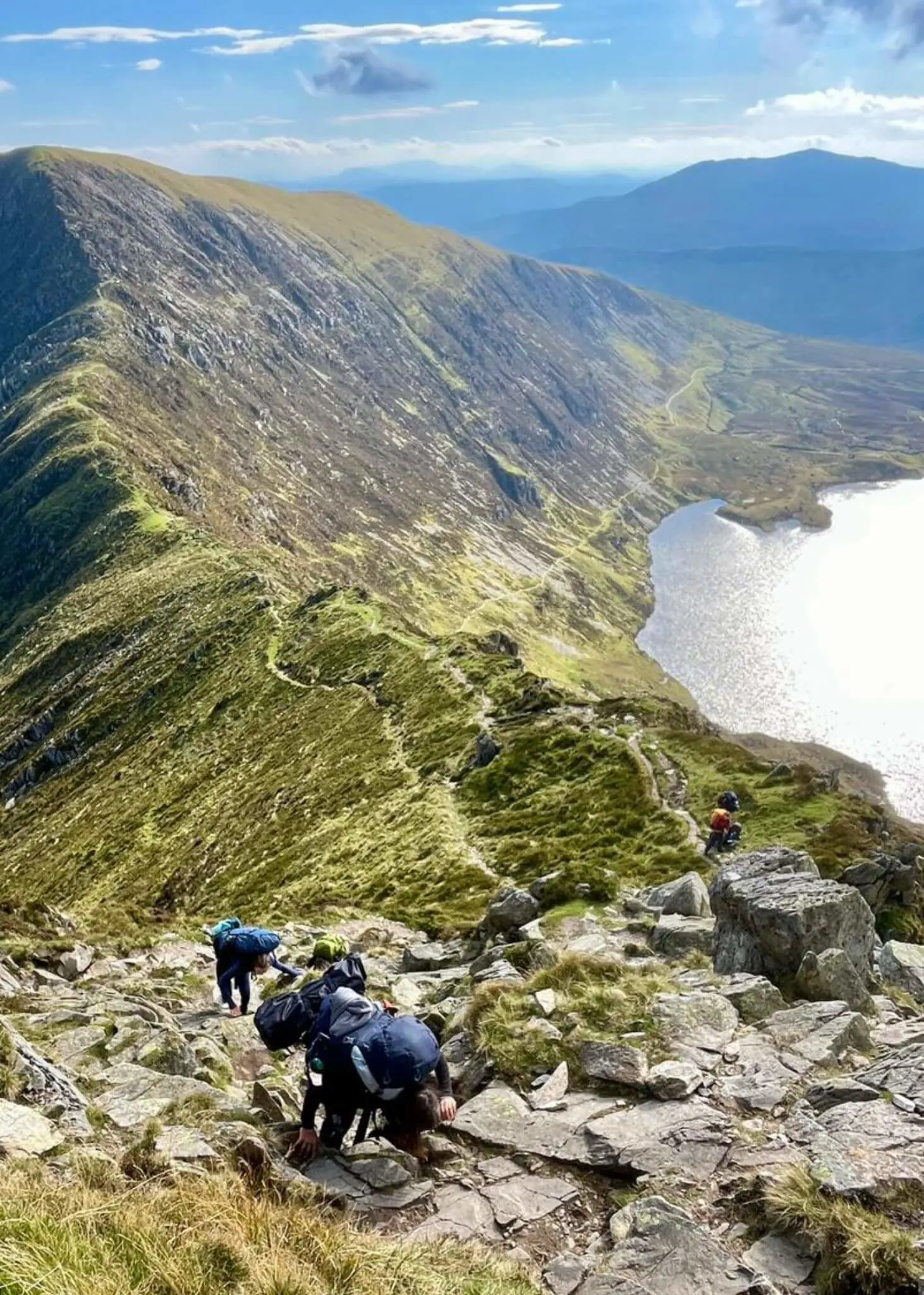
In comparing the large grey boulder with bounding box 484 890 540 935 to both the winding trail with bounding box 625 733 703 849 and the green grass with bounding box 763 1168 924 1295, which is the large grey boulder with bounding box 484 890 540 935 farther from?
the green grass with bounding box 763 1168 924 1295

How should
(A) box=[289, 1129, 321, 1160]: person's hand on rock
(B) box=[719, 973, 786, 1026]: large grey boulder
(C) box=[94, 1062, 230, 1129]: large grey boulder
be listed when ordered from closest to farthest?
(A) box=[289, 1129, 321, 1160]: person's hand on rock → (C) box=[94, 1062, 230, 1129]: large grey boulder → (B) box=[719, 973, 786, 1026]: large grey boulder

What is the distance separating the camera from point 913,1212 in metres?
10.1

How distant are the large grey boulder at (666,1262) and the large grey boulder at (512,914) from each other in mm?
19235

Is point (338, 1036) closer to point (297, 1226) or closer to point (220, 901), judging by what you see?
point (297, 1226)

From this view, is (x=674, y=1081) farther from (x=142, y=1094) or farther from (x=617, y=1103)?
(x=142, y=1094)

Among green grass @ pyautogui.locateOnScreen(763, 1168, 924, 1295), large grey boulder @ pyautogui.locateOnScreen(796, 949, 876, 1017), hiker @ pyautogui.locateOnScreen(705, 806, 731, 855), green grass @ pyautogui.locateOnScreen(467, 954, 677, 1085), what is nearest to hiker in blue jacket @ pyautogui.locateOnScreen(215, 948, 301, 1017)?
green grass @ pyautogui.locateOnScreen(467, 954, 677, 1085)

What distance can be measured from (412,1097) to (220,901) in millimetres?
48170

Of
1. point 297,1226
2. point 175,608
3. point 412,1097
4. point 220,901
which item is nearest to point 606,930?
point 412,1097

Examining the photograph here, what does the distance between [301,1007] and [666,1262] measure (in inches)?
228

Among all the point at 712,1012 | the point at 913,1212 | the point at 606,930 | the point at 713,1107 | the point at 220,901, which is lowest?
the point at 220,901

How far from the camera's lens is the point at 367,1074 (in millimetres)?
11508

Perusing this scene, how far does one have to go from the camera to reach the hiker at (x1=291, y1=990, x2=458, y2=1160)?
1166 cm

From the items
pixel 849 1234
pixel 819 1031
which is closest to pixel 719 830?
pixel 819 1031

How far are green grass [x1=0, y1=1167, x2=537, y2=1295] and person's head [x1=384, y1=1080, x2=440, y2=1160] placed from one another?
76.6 inches
